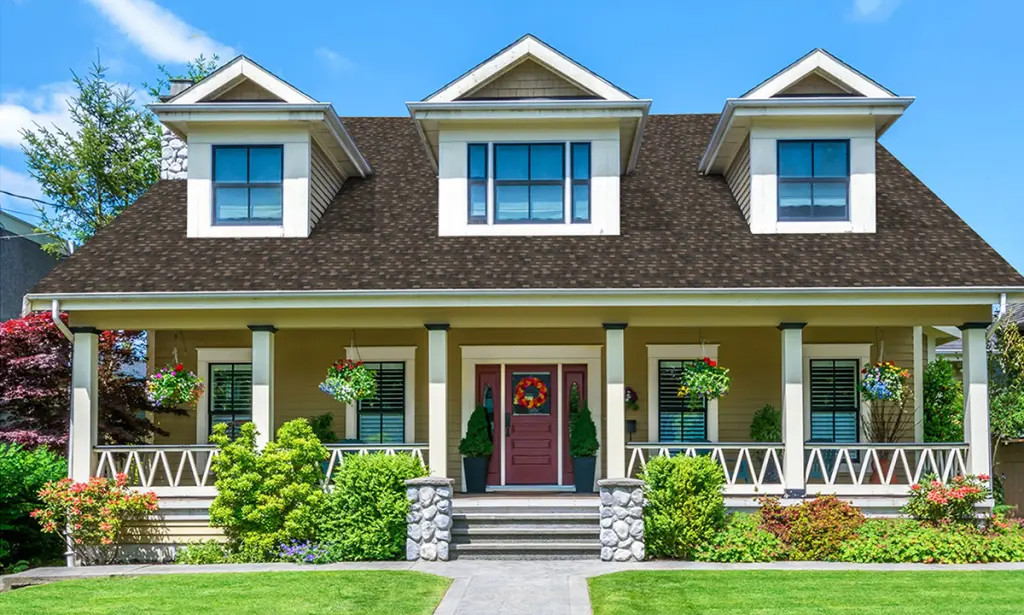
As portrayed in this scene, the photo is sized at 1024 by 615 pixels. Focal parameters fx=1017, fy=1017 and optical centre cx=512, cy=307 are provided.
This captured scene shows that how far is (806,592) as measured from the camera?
10.5 meters

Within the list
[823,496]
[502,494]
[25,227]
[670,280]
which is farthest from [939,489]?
[25,227]

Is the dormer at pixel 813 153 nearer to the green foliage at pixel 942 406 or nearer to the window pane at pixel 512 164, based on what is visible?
the green foliage at pixel 942 406

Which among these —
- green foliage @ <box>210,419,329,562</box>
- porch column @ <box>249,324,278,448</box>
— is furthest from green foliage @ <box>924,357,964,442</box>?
porch column @ <box>249,324,278,448</box>

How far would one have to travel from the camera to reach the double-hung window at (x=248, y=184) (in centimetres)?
1585

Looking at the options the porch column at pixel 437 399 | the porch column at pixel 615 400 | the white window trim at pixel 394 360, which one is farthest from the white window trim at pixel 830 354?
the white window trim at pixel 394 360

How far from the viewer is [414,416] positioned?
668 inches

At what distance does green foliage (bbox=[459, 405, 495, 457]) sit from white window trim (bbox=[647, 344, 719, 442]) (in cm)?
276

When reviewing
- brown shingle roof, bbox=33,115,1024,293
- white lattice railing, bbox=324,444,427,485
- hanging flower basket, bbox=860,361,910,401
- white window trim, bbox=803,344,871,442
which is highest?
brown shingle roof, bbox=33,115,1024,293

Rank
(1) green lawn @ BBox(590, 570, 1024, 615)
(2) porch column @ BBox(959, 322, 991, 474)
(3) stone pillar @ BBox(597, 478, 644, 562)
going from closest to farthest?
(1) green lawn @ BBox(590, 570, 1024, 615) < (3) stone pillar @ BBox(597, 478, 644, 562) < (2) porch column @ BBox(959, 322, 991, 474)

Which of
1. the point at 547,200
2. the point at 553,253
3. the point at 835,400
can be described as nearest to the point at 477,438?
the point at 553,253

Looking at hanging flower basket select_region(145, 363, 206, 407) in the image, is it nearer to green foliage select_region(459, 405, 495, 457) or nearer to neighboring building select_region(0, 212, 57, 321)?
green foliage select_region(459, 405, 495, 457)

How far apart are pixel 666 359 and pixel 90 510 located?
29.7ft

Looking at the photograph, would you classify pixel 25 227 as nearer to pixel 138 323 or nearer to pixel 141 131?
pixel 141 131

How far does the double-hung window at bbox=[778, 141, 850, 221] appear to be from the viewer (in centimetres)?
1570
